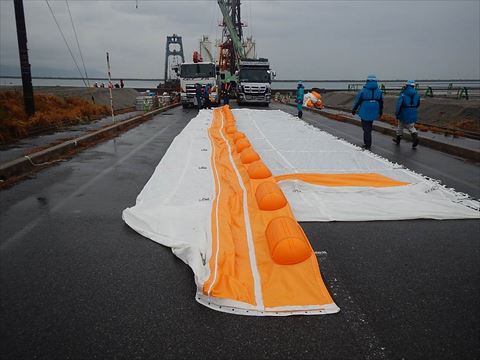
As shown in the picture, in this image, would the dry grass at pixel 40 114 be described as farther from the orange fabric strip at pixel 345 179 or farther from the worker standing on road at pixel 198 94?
the orange fabric strip at pixel 345 179

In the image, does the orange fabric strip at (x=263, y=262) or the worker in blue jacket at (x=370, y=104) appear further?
the worker in blue jacket at (x=370, y=104)

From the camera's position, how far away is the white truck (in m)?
26.5

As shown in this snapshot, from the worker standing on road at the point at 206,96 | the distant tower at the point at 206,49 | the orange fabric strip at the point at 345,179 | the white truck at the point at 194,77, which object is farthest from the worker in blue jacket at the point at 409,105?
the distant tower at the point at 206,49

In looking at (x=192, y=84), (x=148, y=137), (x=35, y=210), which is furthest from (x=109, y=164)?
(x=192, y=84)

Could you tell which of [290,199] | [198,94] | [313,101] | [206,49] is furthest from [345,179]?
[206,49]

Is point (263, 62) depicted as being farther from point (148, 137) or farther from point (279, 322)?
point (279, 322)

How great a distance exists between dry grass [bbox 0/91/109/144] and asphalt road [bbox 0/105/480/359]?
7.50 m

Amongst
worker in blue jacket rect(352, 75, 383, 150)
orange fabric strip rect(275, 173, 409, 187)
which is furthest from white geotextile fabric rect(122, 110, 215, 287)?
worker in blue jacket rect(352, 75, 383, 150)

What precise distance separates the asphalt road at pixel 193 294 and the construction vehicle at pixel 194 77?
22.1 meters

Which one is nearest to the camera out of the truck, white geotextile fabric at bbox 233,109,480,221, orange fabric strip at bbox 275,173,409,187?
white geotextile fabric at bbox 233,109,480,221

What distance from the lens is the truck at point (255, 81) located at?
27781 mm

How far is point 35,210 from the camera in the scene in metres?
5.33

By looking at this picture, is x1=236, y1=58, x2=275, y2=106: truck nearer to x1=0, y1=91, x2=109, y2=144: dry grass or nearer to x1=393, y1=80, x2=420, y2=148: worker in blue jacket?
x1=0, y1=91, x2=109, y2=144: dry grass

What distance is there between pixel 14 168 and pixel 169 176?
3319mm
